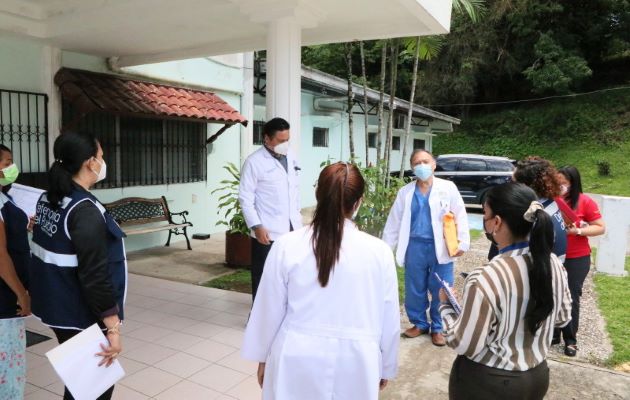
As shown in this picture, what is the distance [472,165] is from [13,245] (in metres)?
13.0

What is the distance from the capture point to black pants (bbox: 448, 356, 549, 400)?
6.06ft

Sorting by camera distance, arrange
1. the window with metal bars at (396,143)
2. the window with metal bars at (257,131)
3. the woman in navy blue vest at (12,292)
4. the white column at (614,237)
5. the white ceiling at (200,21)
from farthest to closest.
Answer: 1. the window with metal bars at (396,143)
2. the window with metal bars at (257,131)
3. the white column at (614,237)
4. the white ceiling at (200,21)
5. the woman in navy blue vest at (12,292)

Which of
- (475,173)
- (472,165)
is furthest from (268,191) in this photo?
(472,165)

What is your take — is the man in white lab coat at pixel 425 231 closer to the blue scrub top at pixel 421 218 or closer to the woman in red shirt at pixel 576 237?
the blue scrub top at pixel 421 218

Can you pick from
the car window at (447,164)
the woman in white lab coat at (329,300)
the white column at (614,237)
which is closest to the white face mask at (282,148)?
the woman in white lab coat at (329,300)

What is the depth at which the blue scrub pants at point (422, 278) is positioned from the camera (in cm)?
400

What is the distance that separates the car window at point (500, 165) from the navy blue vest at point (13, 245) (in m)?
13.0

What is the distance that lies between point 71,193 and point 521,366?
1959 mm

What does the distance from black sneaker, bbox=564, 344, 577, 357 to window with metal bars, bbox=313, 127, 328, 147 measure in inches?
382

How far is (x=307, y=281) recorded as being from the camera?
1.69 metres

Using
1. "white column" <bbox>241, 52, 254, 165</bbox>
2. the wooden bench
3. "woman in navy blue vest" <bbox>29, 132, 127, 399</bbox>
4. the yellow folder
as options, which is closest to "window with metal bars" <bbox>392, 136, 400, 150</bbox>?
"white column" <bbox>241, 52, 254, 165</bbox>

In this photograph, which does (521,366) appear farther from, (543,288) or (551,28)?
(551,28)

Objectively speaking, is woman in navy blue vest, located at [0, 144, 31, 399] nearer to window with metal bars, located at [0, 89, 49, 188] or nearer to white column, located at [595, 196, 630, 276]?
window with metal bars, located at [0, 89, 49, 188]

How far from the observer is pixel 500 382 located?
185 cm
